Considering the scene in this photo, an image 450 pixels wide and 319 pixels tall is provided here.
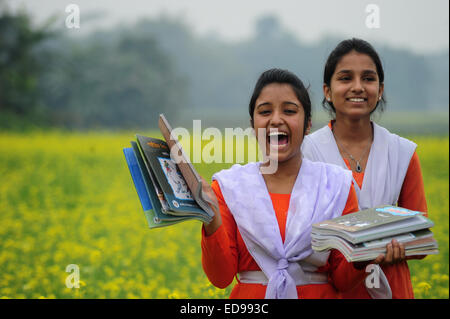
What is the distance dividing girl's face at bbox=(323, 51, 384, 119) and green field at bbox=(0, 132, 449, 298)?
1.33 meters

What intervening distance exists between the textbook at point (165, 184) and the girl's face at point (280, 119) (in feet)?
1.26

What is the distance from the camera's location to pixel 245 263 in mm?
2059

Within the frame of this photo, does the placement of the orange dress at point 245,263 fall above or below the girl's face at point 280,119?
below

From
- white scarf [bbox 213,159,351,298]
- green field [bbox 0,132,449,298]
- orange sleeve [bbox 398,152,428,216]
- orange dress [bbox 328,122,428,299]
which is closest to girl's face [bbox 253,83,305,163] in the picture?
white scarf [bbox 213,159,351,298]

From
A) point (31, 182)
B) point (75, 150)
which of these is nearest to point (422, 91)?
point (75, 150)

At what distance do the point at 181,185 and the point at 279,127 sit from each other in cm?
47

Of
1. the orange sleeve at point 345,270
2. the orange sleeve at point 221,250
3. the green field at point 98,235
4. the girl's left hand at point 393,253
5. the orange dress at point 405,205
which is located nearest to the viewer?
the girl's left hand at point 393,253

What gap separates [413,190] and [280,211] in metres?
0.89

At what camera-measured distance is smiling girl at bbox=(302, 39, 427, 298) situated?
245 cm

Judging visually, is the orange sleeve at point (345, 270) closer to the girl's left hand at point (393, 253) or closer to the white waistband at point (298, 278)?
the white waistband at point (298, 278)

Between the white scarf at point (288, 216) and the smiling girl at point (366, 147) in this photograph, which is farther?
the smiling girl at point (366, 147)

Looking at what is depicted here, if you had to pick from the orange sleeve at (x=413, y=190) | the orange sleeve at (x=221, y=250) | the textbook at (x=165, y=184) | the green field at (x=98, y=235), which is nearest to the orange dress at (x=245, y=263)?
the orange sleeve at (x=221, y=250)

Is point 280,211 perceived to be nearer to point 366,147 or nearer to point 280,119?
point 280,119

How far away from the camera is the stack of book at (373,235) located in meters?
1.72
